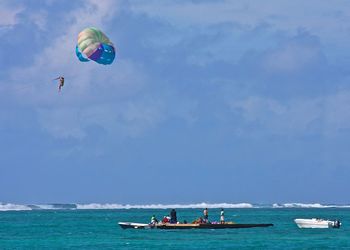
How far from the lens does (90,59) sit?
2581 inches

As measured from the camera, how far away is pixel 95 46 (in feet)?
216

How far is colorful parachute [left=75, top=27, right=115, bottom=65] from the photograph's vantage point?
6570 centimetres

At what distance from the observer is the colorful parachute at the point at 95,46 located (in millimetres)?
65700

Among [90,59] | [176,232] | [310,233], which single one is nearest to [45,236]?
[176,232]

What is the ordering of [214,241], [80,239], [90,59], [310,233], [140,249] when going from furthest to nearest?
[310,233] → [80,239] → [214,241] → [140,249] → [90,59]

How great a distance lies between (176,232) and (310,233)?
12607 mm

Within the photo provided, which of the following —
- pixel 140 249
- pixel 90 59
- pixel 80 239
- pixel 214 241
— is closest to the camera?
pixel 90 59

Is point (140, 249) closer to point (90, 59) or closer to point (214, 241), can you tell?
point (214, 241)

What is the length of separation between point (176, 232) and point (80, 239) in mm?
9870

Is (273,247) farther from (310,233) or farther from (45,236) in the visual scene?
(45,236)

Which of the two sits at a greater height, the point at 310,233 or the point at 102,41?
the point at 102,41

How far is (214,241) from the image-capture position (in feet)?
259

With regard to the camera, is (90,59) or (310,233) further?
(310,233)

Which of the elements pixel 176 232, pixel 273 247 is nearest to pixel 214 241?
pixel 273 247
